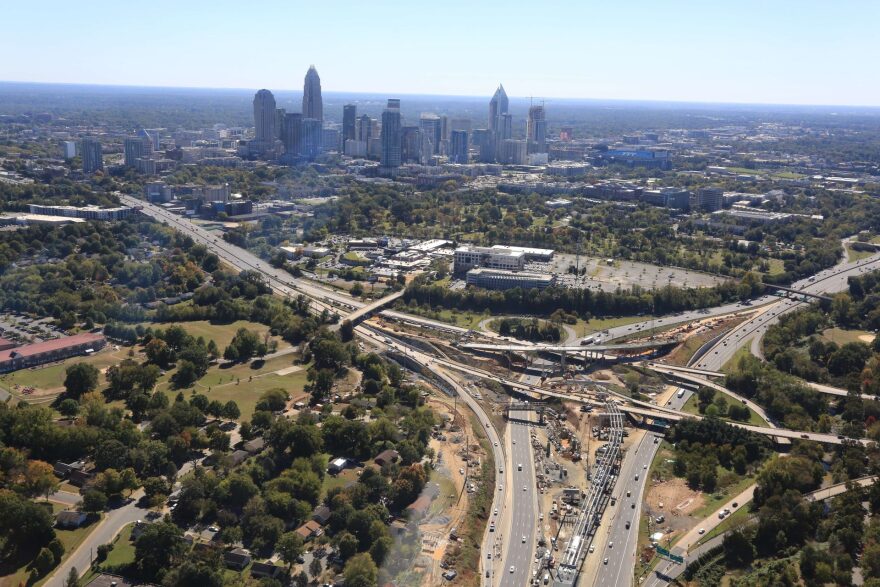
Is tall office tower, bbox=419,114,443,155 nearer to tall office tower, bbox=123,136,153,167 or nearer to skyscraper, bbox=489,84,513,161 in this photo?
skyscraper, bbox=489,84,513,161

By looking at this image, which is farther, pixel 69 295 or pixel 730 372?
pixel 69 295

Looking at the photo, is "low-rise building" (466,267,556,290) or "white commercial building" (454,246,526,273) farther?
"white commercial building" (454,246,526,273)

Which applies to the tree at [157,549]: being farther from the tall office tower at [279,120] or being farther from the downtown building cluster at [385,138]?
the tall office tower at [279,120]

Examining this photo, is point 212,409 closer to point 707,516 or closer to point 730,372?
point 707,516

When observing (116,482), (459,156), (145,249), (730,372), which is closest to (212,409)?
(116,482)

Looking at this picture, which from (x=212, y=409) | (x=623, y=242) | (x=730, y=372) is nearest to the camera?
(x=212, y=409)

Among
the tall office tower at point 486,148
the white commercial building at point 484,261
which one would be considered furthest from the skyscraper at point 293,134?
the white commercial building at point 484,261

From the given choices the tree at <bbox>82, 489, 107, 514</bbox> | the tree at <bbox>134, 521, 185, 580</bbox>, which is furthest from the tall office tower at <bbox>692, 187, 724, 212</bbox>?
the tree at <bbox>134, 521, 185, 580</bbox>
